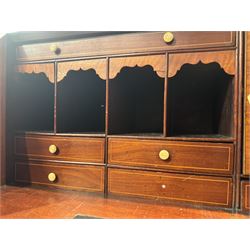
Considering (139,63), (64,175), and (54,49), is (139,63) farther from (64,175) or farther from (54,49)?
(64,175)

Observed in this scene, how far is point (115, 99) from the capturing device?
142 cm

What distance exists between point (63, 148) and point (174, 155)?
0.69 m

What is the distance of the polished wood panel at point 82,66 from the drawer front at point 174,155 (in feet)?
1.37

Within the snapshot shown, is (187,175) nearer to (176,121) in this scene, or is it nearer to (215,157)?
(215,157)

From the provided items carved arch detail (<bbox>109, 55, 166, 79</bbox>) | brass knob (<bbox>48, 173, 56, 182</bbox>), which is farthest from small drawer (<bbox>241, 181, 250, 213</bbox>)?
brass knob (<bbox>48, 173, 56, 182</bbox>)

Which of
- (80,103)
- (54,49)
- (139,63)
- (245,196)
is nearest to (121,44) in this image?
(139,63)

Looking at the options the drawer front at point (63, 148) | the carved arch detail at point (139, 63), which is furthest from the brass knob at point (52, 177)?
the carved arch detail at point (139, 63)

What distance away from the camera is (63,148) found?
144 cm

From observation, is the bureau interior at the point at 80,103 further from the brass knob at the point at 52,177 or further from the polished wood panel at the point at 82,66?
the brass knob at the point at 52,177

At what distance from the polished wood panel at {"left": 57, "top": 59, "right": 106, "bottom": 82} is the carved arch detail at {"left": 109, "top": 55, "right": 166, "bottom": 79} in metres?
0.05

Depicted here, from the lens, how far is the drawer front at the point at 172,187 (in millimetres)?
1181

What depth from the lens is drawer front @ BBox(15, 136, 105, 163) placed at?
1374mm

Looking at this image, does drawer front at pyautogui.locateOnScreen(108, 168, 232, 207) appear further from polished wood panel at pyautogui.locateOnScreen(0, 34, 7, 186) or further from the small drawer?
polished wood panel at pyautogui.locateOnScreen(0, 34, 7, 186)
